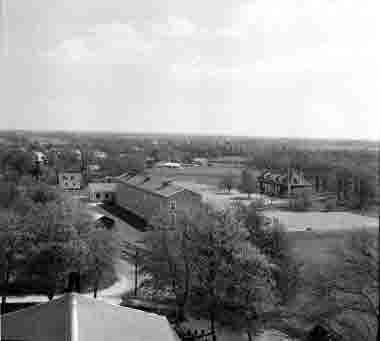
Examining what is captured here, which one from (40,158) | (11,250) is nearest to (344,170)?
(11,250)

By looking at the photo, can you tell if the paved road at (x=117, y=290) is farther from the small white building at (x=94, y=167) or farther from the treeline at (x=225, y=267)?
the small white building at (x=94, y=167)

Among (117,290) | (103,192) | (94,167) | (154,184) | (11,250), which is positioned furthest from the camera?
(94,167)

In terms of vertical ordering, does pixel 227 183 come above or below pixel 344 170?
below

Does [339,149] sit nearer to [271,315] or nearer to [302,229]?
[302,229]

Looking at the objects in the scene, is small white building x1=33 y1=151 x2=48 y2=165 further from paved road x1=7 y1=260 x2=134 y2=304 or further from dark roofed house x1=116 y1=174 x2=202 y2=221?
paved road x1=7 y1=260 x2=134 y2=304

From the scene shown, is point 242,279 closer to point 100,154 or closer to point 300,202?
point 300,202

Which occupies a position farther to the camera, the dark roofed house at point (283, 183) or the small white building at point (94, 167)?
the small white building at point (94, 167)

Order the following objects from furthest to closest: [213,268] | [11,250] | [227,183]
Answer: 1. [227,183]
2. [11,250]
3. [213,268]

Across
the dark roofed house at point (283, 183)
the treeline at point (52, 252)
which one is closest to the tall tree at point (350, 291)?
the dark roofed house at point (283, 183)
